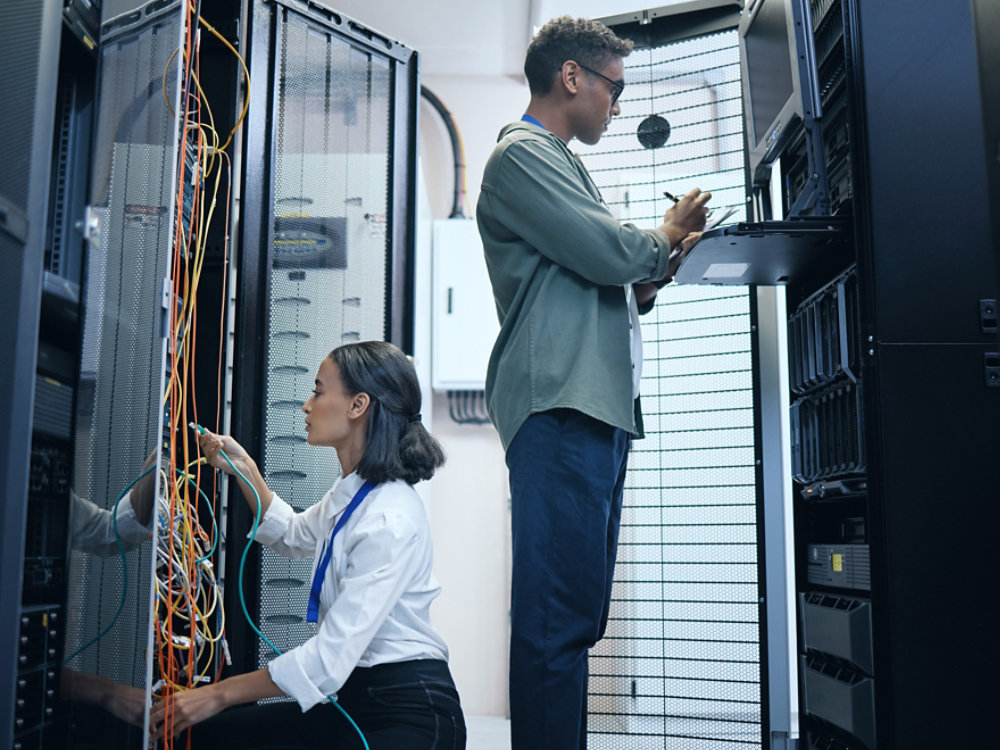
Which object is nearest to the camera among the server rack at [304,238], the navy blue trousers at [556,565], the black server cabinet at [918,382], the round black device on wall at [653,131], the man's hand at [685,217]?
the black server cabinet at [918,382]

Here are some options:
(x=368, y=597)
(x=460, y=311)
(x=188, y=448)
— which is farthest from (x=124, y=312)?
(x=460, y=311)

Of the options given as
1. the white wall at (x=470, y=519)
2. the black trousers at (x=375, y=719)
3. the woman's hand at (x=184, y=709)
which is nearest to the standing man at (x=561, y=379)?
the black trousers at (x=375, y=719)

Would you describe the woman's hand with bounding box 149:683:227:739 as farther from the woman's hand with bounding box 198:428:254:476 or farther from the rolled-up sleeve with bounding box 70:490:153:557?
the woman's hand with bounding box 198:428:254:476

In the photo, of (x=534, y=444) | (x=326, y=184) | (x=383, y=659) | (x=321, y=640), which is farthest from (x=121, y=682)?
(x=326, y=184)

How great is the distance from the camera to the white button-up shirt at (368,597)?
1433mm

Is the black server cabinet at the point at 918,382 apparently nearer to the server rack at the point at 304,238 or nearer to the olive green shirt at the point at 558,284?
the olive green shirt at the point at 558,284

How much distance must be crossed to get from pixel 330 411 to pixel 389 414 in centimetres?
12

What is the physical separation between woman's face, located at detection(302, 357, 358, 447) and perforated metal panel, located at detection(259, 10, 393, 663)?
1.87 feet

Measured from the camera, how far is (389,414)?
1.74 m

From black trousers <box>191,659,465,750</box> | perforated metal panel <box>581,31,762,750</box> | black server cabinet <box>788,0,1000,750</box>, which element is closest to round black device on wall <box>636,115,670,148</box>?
perforated metal panel <box>581,31,762,750</box>

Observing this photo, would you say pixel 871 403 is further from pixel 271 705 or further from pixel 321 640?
pixel 271 705

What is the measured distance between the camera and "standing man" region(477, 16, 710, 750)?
5.16 ft

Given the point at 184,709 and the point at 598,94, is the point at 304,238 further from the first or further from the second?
the point at 184,709

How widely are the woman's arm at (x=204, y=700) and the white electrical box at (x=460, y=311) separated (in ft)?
7.60
